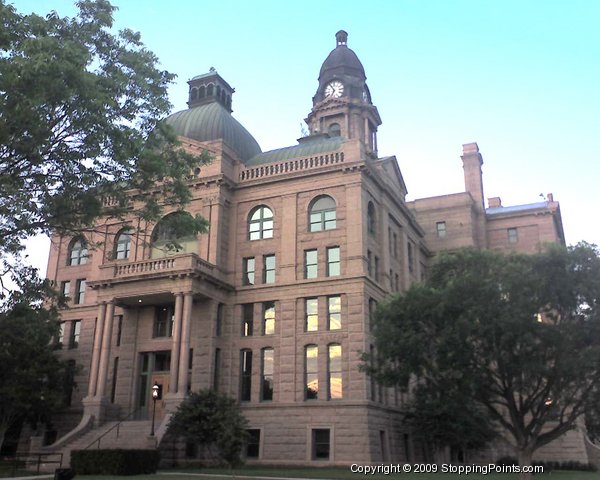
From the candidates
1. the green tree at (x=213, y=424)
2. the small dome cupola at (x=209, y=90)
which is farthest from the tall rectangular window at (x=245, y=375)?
the small dome cupola at (x=209, y=90)

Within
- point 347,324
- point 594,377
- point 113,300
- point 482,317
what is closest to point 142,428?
point 113,300

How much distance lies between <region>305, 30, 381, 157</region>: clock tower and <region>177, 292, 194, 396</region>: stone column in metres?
34.1

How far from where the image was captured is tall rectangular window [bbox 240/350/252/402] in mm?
39031

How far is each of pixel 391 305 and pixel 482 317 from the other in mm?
3988

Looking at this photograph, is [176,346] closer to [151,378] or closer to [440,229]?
[151,378]

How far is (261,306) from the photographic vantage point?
40.4 m

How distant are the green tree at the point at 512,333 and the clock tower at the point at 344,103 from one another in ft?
142

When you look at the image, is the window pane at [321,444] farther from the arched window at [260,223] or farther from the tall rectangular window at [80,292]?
the tall rectangular window at [80,292]

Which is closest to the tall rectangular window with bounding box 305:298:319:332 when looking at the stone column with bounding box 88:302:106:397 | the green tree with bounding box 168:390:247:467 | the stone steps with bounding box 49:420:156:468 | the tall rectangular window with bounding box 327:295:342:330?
the tall rectangular window with bounding box 327:295:342:330

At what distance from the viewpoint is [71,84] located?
16.5 m

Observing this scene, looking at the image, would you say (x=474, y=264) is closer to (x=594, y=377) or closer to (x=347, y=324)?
(x=594, y=377)

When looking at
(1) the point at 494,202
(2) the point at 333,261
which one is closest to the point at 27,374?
(2) the point at 333,261

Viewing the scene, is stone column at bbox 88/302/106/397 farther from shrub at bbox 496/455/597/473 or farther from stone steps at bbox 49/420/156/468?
shrub at bbox 496/455/597/473

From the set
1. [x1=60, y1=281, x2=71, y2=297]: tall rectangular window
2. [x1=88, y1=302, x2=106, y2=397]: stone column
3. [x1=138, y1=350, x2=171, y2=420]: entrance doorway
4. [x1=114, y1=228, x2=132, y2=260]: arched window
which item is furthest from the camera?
[x1=60, y1=281, x2=71, y2=297]: tall rectangular window
